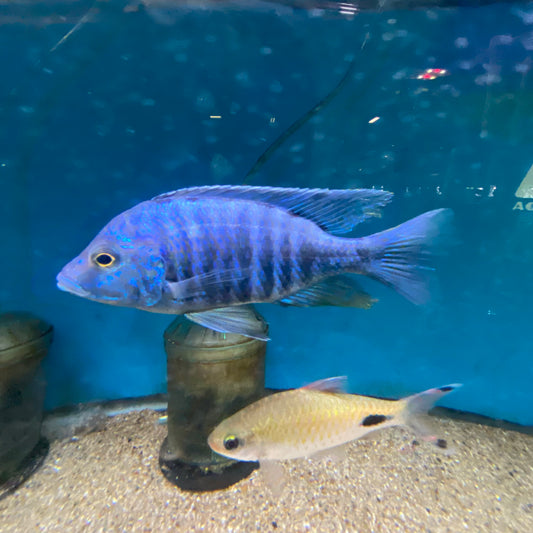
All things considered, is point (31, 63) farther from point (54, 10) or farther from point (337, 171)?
point (337, 171)

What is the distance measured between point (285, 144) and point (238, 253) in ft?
5.36

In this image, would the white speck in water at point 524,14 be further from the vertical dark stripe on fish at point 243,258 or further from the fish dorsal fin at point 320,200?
the vertical dark stripe on fish at point 243,258

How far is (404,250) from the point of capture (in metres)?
1.26

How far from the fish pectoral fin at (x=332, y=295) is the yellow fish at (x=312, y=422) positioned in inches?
15.6

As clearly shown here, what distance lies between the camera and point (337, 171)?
8.51ft

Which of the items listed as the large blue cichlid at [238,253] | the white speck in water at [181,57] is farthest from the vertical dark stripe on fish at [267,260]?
the white speck in water at [181,57]

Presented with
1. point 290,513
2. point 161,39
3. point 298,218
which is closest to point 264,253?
point 298,218

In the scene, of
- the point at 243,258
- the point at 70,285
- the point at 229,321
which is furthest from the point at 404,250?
the point at 70,285

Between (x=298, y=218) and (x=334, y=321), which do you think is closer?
(x=298, y=218)

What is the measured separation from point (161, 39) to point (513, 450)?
4.29 m

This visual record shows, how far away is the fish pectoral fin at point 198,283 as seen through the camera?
3.61 feet

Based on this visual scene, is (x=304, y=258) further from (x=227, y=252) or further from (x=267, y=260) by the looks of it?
(x=227, y=252)

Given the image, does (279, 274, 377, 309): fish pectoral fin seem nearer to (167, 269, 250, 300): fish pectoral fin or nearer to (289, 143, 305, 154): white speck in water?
(167, 269, 250, 300): fish pectoral fin

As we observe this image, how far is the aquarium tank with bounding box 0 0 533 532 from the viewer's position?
78.6 inches
